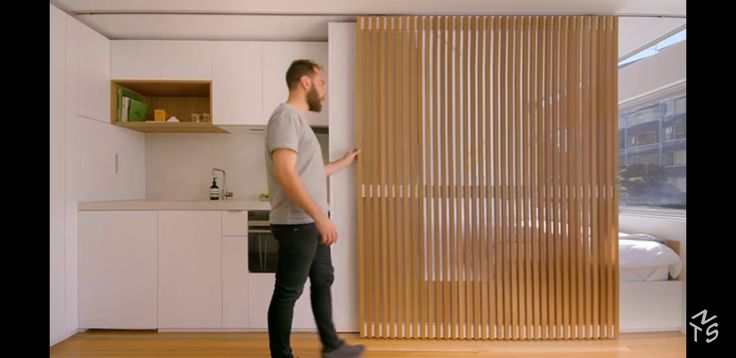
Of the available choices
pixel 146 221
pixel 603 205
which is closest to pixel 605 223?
pixel 603 205

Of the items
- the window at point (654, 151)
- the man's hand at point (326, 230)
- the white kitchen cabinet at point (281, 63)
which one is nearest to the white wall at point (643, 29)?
the window at point (654, 151)

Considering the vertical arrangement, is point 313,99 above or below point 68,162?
above

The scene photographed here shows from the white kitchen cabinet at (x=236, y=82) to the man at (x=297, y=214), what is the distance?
3.80 ft

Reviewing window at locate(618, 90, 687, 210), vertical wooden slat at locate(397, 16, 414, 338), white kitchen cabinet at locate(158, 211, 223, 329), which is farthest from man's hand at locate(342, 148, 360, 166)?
window at locate(618, 90, 687, 210)

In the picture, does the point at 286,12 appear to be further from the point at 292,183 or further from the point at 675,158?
the point at 675,158

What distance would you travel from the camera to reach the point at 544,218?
271cm

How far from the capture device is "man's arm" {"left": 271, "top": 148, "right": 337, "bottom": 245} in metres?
1.88

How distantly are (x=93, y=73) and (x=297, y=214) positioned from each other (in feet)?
6.68

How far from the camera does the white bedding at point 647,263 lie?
2826 millimetres

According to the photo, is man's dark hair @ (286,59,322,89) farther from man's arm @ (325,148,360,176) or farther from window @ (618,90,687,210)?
window @ (618,90,687,210)

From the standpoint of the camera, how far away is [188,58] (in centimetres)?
315

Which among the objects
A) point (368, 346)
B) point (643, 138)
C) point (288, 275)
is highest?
point (643, 138)

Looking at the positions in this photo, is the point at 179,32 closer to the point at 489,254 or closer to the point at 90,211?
the point at 90,211
